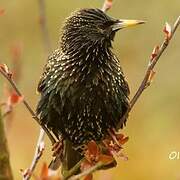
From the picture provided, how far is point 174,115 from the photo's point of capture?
9.64 metres

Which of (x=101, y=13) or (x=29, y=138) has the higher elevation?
(x=101, y=13)

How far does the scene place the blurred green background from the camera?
26.3 ft

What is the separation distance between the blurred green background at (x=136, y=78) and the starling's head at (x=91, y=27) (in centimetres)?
296

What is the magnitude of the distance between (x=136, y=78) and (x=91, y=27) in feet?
16.7

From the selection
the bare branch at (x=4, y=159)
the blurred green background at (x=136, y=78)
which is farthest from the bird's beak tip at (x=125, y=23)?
the blurred green background at (x=136, y=78)

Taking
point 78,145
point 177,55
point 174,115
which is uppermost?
point 78,145

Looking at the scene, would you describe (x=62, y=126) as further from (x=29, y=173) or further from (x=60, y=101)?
(x=29, y=173)

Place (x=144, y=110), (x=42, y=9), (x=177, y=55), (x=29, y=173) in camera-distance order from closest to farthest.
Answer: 1. (x=29, y=173)
2. (x=42, y=9)
3. (x=177, y=55)
4. (x=144, y=110)

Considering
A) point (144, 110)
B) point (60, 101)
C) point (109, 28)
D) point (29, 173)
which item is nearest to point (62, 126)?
point (60, 101)

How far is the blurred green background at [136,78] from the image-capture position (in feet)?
26.3

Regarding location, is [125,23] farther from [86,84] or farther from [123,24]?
[86,84]

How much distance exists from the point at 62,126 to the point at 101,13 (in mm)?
580

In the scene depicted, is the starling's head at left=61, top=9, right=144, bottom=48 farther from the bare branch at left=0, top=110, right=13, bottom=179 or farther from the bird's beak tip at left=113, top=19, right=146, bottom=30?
the bare branch at left=0, top=110, right=13, bottom=179

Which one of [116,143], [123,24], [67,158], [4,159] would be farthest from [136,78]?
[4,159]
